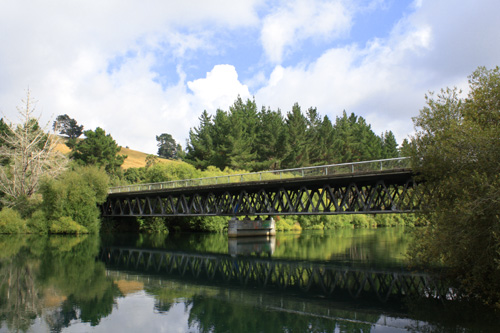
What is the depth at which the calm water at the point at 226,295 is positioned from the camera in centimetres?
1431

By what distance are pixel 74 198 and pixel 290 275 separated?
37329 mm

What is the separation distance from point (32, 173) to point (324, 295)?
168ft

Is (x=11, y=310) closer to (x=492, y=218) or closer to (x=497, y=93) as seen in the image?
(x=492, y=218)

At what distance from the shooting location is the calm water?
1431 centimetres

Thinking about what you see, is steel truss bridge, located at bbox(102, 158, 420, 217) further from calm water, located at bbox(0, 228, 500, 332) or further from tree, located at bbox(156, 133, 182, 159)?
tree, located at bbox(156, 133, 182, 159)

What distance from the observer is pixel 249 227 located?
1973 inches

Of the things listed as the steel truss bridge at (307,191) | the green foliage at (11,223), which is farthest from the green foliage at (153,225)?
the green foliage at (11,223)

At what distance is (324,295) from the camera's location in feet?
62.0

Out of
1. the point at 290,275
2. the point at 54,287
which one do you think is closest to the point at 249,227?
the point at 290,275

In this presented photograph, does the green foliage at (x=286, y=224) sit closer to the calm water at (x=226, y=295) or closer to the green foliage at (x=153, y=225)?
the green foliage at (x=153, y=225)

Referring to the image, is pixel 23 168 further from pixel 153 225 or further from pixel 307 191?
pixel 307 191

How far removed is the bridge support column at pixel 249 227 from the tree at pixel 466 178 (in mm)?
32171

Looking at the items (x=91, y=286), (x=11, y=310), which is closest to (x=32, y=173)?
(x=91, y=286)

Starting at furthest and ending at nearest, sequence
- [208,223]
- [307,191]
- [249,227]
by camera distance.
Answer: [208,223]
[249,227]
[307,191]
